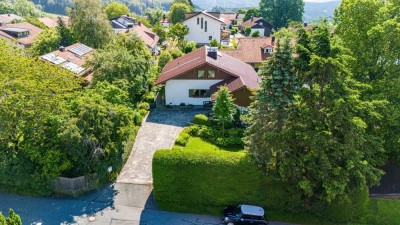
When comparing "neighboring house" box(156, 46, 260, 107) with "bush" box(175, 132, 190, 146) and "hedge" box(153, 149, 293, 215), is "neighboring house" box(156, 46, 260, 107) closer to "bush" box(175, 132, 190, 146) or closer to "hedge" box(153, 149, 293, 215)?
"bush" box(175, 132, 190, 146)

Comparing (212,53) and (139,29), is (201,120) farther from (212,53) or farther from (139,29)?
(139,29)

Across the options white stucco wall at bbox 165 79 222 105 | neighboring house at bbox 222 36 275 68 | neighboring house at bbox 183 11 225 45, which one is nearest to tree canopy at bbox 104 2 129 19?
neighboring house at bbox 183 11 225 45

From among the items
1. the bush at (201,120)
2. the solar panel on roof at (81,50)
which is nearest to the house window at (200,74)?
the bush at (201,120)

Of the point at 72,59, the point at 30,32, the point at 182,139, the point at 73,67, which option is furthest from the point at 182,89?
the point at 30,32

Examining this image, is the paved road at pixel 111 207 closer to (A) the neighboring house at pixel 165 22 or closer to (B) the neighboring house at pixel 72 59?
(B) the neighboring house at pixel 72 59

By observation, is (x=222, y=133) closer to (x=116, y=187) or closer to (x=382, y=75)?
(x=116, y=187)

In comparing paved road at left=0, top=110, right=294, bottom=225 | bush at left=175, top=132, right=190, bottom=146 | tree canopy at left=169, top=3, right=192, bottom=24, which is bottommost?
paved road at left=0, top=110, right=294, bottom=225
